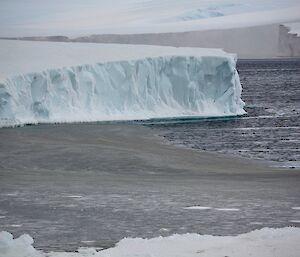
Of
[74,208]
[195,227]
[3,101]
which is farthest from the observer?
[3,101]

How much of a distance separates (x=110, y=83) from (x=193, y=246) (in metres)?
18.7

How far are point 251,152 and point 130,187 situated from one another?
23.5 feet

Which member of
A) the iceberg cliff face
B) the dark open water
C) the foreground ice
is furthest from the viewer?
the iceberg cliff face

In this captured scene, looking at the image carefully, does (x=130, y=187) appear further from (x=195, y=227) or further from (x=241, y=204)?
(x=195, y=227)

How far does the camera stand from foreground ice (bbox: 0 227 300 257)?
21.2 ft

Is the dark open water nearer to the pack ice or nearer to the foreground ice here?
the pack ice

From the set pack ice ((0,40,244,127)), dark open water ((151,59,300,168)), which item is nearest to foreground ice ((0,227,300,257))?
dark open water ((151,59,300,168))

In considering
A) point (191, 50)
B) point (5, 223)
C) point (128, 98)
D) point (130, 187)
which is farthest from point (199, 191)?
point (191, 50)

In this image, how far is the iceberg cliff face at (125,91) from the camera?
2252 cm


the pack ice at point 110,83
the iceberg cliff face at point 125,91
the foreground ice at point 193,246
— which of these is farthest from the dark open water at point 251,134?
the foreground ice at point 193,246

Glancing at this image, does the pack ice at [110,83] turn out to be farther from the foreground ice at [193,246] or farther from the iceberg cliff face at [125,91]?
the foreground ice at [193,246]

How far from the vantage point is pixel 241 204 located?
9539 millimetres

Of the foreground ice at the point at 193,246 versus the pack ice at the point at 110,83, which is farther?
the pack ice at the point at 110,83

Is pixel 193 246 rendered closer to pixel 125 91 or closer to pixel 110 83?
pixel 125 91
